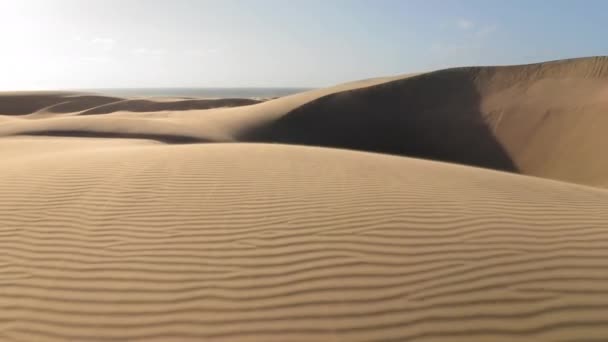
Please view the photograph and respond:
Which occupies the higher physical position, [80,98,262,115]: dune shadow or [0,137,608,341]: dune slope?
[80,98,262,115]: dune shadow

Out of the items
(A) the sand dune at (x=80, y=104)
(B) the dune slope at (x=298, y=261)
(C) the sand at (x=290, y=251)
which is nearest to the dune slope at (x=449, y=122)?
(C) the sand at (x=290, y=251)

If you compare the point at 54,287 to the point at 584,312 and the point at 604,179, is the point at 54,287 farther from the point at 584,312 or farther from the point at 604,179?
the point at 604,179

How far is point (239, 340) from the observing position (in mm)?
2691

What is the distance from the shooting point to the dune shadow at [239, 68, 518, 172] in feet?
61.6

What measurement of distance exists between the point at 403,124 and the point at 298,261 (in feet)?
58.9

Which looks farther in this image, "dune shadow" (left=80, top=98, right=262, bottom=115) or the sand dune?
the sand dune

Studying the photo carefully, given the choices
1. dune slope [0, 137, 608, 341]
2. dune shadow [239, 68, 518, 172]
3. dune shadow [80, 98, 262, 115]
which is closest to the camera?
dune slope [0, 137, 608, 341]

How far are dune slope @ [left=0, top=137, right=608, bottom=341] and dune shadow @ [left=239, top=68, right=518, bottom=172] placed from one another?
12.6m

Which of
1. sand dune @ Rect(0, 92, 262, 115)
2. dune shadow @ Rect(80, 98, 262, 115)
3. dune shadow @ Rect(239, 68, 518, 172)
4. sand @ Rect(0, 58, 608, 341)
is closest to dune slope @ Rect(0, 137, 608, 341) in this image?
sand @ Rect(0, 58, 608, 341)

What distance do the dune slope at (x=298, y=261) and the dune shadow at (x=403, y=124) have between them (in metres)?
12.6

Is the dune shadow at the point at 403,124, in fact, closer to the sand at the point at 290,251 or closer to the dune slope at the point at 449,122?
the dune slope at the point at 449,122

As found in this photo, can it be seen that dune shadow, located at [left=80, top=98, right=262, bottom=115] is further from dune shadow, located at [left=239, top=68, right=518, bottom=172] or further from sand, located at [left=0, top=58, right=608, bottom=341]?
sand, located at [left=0, top=58, right=608, bottom=341]

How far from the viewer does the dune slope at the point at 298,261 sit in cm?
282

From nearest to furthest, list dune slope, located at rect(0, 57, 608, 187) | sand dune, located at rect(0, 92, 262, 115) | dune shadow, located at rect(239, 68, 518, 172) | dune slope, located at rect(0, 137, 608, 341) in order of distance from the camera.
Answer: dune slope, located at rect(0, 137, 608, 341) → dune slope, located at rect(0, 57, 608, 187) → dune shadow, located at rect(239, 68, 518, 172) → sand dune, located at rect(0, 92, 262, 115)
